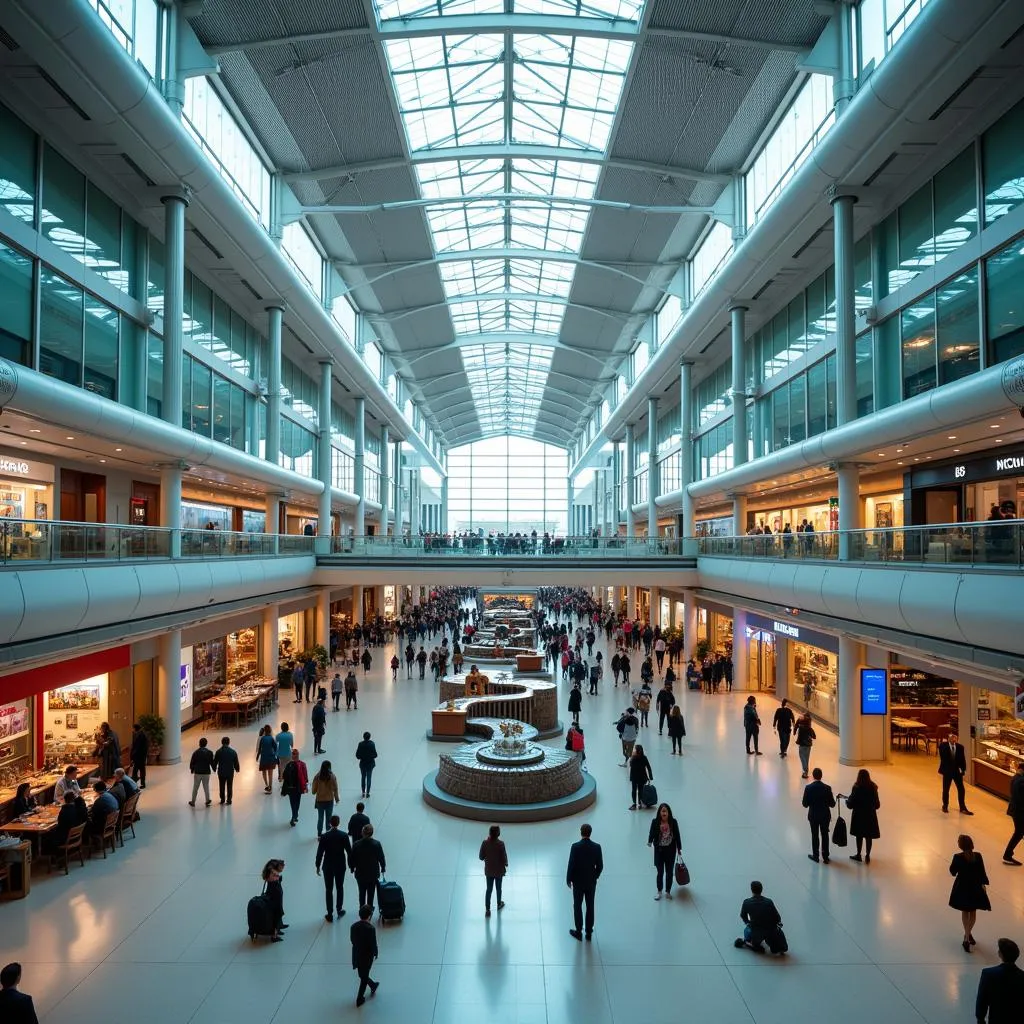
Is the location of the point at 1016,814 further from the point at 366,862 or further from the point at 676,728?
the point at 366,862

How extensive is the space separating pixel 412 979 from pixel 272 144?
65.1 ft

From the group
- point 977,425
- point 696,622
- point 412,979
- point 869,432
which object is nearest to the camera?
point 412,979

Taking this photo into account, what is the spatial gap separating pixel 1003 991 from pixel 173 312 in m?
17.0

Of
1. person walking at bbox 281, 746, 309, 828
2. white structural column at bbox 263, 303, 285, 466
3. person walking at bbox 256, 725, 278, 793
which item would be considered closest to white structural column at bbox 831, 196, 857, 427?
person walking at bbox 281, 746, 309, 828

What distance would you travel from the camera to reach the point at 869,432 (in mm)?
A: 13562

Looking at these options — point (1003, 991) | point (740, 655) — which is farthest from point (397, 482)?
point (1003, 991)

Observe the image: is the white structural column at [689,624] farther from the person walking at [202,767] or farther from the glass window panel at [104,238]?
the glass window panel at [104,238]

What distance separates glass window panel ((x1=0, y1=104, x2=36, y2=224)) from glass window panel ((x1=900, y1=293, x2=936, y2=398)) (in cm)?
1613

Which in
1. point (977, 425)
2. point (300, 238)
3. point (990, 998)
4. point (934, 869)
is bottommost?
point (934, 869)

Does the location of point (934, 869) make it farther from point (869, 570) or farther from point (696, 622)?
point (696, 622)

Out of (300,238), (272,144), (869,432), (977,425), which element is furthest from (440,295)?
(977,425)

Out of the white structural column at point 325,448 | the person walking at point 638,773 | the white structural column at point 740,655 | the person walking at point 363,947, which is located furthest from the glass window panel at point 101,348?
the white structural column at point 740,655

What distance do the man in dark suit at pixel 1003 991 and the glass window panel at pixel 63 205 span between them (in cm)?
1603

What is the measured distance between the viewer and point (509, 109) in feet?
69.5
